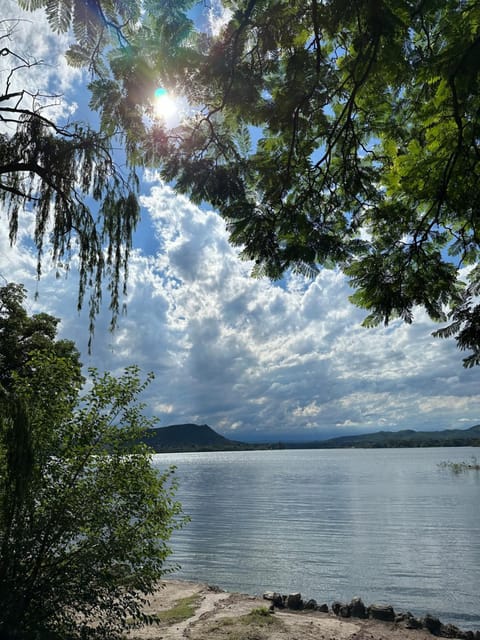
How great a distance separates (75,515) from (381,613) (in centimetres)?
1266

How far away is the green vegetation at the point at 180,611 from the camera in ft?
46.2

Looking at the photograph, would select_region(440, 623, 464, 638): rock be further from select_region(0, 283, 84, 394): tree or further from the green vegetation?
select_region(0, 283, 84, 394): tree

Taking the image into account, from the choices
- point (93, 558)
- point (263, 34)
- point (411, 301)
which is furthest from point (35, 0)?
point (93, 558)

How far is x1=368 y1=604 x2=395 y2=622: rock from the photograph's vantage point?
15.9m

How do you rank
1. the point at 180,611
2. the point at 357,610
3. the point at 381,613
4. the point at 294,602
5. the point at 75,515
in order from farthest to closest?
the point at 294,602 → the point at 357,610 → the point at 381,613 → the point at 180,611 → the point at 75,515

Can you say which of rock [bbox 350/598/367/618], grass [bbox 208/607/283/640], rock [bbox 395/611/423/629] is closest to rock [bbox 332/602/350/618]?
rock [bbox 350/598/367/618]

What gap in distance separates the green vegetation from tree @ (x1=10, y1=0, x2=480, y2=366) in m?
12.0

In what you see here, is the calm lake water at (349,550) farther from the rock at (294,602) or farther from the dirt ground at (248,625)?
the dirt ground at (248,625)

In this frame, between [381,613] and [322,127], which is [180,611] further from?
[322,127]

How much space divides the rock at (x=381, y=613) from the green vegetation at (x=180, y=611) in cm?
610

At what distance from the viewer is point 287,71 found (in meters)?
6.15

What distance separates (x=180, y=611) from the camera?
49.5 feet

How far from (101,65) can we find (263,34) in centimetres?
211

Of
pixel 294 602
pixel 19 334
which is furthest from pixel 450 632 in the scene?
pixel 19 334
